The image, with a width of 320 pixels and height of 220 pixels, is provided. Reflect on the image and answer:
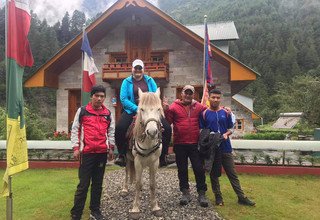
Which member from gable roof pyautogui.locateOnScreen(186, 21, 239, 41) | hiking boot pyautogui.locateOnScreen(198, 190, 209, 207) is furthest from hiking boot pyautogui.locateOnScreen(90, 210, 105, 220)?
gable roof pyautogui.locateOnScreen(186, 21, 239, 41)

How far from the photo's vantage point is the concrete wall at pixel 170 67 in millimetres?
14195

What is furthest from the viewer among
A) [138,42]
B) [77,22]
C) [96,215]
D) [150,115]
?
[77,22]

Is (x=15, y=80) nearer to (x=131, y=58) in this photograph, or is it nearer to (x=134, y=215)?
(x=134, y=215)

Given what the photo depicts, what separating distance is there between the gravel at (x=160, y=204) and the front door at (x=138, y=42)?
25.8ft

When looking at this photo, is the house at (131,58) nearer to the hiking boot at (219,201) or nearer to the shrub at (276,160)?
the shrub at (276,160)

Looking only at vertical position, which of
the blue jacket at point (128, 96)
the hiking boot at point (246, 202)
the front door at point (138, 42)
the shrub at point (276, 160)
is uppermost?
the front door at point (138, 42)

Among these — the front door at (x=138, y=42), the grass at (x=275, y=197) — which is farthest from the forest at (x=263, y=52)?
the grass at (x=275, y=197)

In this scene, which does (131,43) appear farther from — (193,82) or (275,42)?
(275,42)

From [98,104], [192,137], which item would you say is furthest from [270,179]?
[98,104]

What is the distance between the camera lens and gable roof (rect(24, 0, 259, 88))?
487 inches

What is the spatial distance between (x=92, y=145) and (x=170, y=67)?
32.1ft

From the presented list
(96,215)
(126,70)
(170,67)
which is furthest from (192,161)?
(170,67)

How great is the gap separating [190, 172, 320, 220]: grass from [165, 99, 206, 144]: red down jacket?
157 cm

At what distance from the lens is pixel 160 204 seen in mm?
6328
